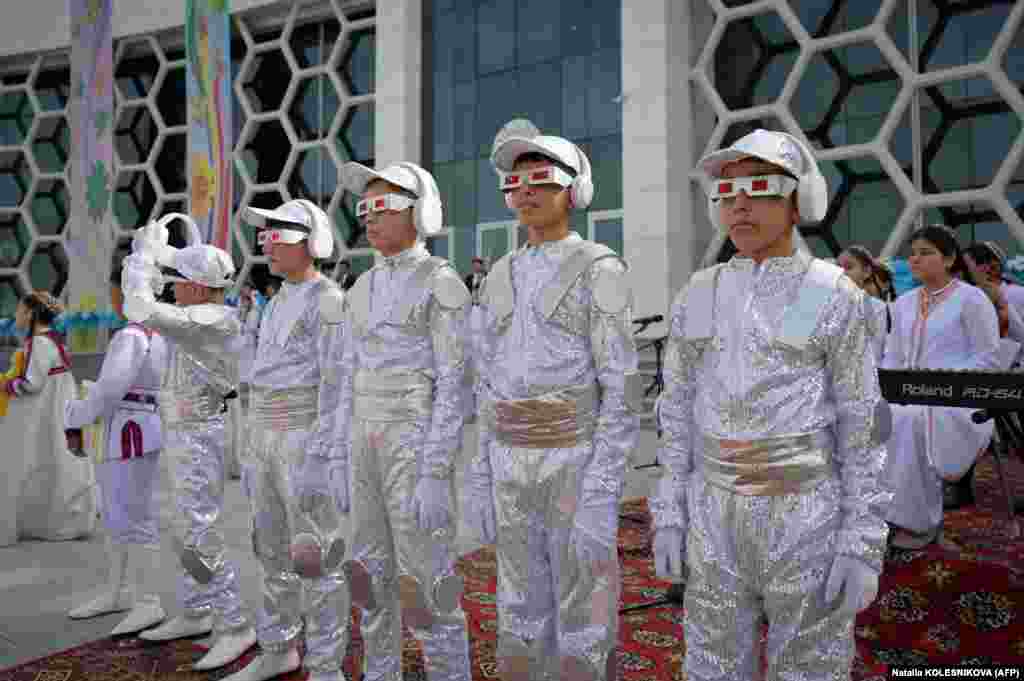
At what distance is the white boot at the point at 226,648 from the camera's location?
338 centimetres

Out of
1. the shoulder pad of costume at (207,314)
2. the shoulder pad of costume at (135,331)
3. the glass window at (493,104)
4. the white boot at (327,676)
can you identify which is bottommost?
the white boot at (327,676)

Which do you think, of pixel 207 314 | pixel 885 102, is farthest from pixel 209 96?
pixel 885 102

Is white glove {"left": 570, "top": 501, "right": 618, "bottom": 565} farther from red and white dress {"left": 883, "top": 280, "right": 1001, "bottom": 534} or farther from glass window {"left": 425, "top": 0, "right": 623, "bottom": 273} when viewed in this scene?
glass window {"left": 425, "top": 0, "right": 623, "bottom": 273}

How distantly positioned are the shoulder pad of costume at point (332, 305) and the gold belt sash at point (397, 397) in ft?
1.20

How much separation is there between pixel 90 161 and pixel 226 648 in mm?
12182

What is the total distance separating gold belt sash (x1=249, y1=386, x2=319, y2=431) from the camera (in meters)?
3.21

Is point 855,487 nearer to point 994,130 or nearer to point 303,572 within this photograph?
point 303,572

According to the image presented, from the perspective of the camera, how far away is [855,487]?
1928 mm

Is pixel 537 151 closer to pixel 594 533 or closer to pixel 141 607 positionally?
pixel 594 533

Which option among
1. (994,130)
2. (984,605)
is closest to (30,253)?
(994,130)

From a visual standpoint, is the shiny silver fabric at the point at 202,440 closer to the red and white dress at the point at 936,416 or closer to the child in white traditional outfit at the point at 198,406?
the child in white traditional outfit at the point at 198,406

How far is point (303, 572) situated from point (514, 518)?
1028 mm

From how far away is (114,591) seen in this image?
4121mm

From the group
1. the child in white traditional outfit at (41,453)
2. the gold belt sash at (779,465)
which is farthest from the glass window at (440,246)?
the gold belt sash at (779,465)
